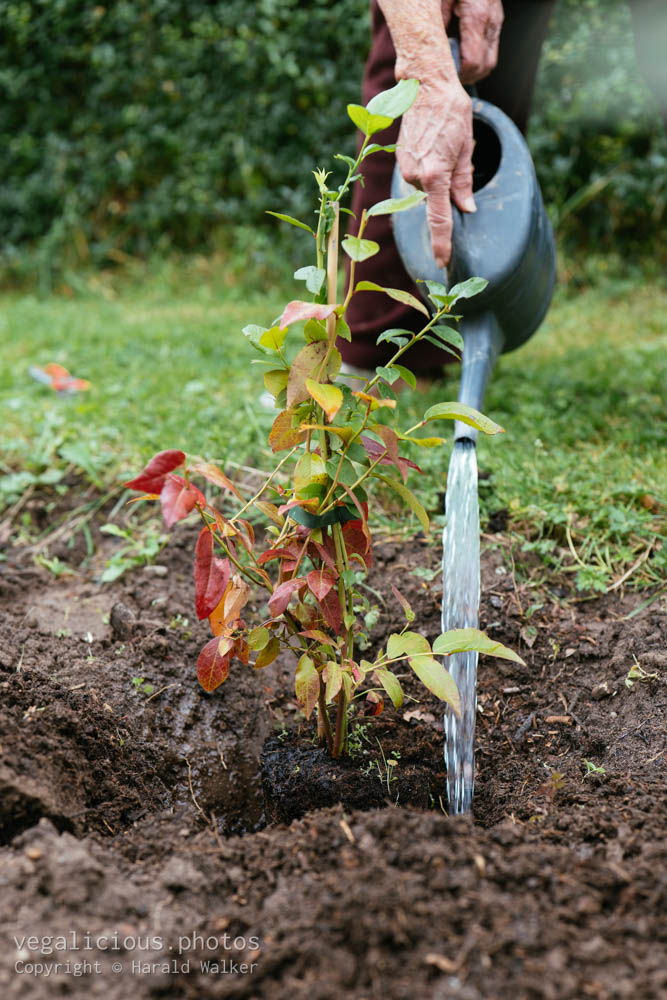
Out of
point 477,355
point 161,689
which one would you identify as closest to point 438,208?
point 477,355

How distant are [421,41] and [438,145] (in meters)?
0.25

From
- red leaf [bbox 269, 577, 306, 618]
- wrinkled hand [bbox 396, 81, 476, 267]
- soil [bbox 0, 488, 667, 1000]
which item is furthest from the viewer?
wrinkled hand [bbox 396, 81, 476, 267]

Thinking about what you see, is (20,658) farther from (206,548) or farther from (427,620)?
(427,620)

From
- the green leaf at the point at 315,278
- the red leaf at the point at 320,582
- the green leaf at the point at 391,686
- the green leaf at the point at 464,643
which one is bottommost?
the green leaf at the point at 391,686

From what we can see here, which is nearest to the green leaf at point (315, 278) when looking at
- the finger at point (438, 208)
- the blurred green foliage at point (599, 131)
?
the finger at point (438, 208)

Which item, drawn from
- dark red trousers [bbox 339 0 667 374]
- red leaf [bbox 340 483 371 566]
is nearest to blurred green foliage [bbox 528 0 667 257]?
dark red trousers [bbox 339 0 667 374]

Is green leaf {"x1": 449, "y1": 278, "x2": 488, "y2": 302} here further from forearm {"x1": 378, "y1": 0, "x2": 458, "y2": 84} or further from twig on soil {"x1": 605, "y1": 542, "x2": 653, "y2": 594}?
twig on soil {"x1": 605, "y1": 542, "x2": 653, "y2": 594}

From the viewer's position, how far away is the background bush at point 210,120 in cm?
440

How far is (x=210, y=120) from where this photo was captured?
4.95 m

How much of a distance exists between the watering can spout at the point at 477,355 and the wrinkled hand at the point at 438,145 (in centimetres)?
20

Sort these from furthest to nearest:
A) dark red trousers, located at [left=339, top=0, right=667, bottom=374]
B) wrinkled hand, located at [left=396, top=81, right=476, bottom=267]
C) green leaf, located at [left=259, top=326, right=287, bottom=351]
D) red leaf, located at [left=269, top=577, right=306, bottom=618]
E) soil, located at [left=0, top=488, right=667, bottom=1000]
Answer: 1. dark red trousers, located at [left=339, top=0, right=667, bottom=374]
2. wrinkled hand, located at [left=396, top=81, right=476, bottom=267]
3. red leaf, located at [left=269, top=577, right=306, bottom=618]
4. green leaf, located at [left=259, top=326, right=287, bottom=351]
5. soil, located at [left=0, top=488, right=667, bottom=1000]

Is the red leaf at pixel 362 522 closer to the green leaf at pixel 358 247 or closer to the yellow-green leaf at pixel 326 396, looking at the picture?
the yellow-green leaf at pixel 326 396

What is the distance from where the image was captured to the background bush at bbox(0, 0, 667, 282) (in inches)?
173

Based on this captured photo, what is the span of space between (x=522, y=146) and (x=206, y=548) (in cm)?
131
